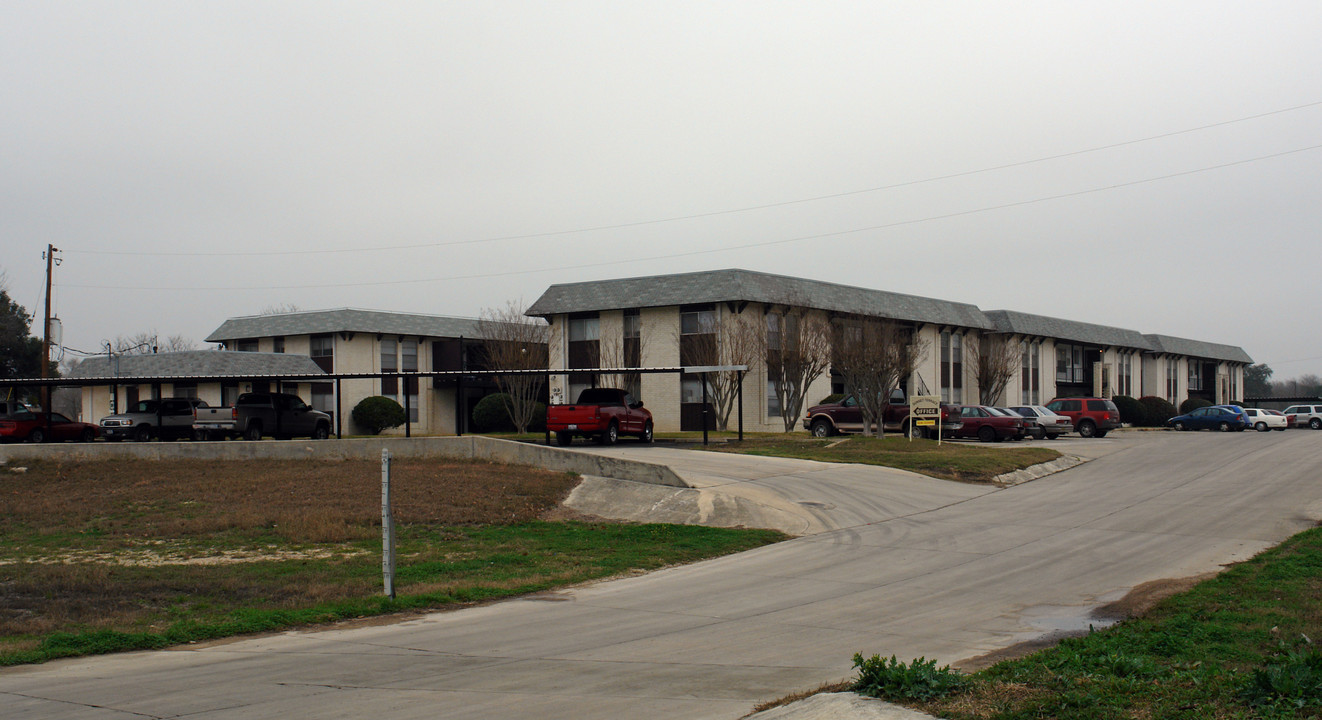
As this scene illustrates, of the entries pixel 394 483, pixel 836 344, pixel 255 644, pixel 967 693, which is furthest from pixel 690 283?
pixel 967 693

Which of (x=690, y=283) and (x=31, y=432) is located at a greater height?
(x=690, y=283)

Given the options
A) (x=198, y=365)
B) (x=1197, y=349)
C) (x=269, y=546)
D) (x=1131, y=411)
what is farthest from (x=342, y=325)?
(x=1197, y=349)

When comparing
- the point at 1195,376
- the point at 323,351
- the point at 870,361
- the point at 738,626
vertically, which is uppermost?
the point at 323,351

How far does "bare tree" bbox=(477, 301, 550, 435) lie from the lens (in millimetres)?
49125

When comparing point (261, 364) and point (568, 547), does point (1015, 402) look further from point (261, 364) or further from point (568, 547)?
point (568, 547)

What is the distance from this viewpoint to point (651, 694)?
24.7 ft

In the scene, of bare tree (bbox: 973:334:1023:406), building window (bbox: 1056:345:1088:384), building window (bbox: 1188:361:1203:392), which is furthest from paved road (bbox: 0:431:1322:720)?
building window (bbox: 1188:361:1203:392)

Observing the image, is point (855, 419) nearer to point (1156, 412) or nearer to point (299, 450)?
point (299, 450)

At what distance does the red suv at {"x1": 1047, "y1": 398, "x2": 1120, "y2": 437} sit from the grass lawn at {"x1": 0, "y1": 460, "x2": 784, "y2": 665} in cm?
3043

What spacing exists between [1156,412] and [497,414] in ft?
132

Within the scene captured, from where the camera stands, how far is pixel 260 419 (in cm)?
3725

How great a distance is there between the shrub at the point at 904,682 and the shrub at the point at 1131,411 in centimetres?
6065

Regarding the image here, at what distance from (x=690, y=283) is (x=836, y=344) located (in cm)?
794

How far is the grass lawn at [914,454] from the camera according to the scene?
26.6 meters
